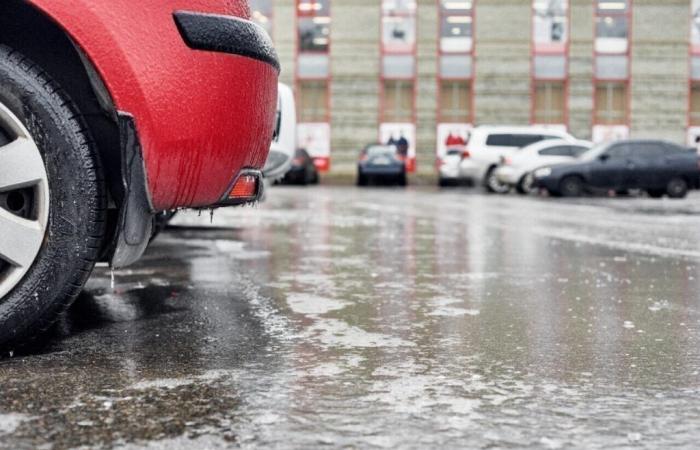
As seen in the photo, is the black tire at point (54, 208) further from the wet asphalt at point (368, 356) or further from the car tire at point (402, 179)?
the car tire at point (402, 179)

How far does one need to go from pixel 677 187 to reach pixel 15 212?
2312 centimetres

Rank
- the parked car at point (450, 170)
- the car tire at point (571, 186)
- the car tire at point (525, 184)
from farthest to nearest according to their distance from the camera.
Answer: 1. the parked car at point (450, 170)
2. the car tire at point (525, 184)
3. the car tire at point (571, 186)

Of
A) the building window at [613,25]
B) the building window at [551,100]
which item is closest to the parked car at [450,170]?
the building window at [551,100]

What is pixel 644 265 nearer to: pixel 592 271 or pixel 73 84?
pixel 592 271

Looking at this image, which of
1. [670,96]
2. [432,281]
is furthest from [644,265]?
[670,96]

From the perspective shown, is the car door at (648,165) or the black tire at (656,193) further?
the black tire at (656,193)

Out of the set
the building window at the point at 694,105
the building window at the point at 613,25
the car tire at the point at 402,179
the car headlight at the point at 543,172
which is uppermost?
the building window at the point at 613,25

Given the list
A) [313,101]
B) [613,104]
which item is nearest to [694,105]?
[613,104]

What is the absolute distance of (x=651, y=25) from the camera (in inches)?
1586

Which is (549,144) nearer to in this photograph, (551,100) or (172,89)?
(551,100)

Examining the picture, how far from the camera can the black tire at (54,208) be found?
153 inches

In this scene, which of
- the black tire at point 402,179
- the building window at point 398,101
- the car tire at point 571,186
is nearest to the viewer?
the car tire at point 571,186

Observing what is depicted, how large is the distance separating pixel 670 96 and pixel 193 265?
116 feet

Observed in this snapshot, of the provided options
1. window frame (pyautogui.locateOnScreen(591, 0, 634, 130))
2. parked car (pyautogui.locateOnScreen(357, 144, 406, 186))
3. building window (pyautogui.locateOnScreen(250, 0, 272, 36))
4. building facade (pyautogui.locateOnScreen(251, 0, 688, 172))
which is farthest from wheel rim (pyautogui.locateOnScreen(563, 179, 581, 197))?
building window (pyautogui.locateOnScreen(250, 0, 272, 36))
